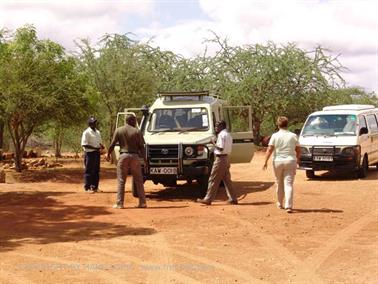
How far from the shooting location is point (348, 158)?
14891 millimetres

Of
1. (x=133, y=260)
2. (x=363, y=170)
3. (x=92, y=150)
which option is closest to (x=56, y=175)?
(x=92, y=150)

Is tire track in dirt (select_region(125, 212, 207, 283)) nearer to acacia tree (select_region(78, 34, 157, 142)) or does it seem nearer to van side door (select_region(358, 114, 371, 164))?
van side door (select_region(358, 114, 371, 164))

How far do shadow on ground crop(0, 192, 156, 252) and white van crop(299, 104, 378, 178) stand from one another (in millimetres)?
6561

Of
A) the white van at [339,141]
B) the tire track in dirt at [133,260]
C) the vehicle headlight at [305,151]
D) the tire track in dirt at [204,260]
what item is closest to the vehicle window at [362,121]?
the white van at [339,141]

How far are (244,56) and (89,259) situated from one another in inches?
1094

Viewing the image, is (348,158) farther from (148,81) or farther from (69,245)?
(148,81)

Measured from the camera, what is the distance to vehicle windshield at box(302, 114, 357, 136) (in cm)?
1540

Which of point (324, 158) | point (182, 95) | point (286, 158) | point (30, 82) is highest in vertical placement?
point (30, 82)

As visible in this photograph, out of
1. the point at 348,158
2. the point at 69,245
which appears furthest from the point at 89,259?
the point at 348,158

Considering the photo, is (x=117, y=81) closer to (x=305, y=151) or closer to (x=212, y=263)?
(x=305, y=151)

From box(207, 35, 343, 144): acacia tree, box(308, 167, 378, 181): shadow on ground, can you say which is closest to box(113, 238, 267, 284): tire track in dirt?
box(308, 167, 378, 181): shadow on ground

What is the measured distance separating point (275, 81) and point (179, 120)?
814 inches

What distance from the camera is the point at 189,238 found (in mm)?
8164

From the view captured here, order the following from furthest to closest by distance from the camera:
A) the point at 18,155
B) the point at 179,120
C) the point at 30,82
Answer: the point at 18,155 → the point at 30,82 → the point at 179,120
